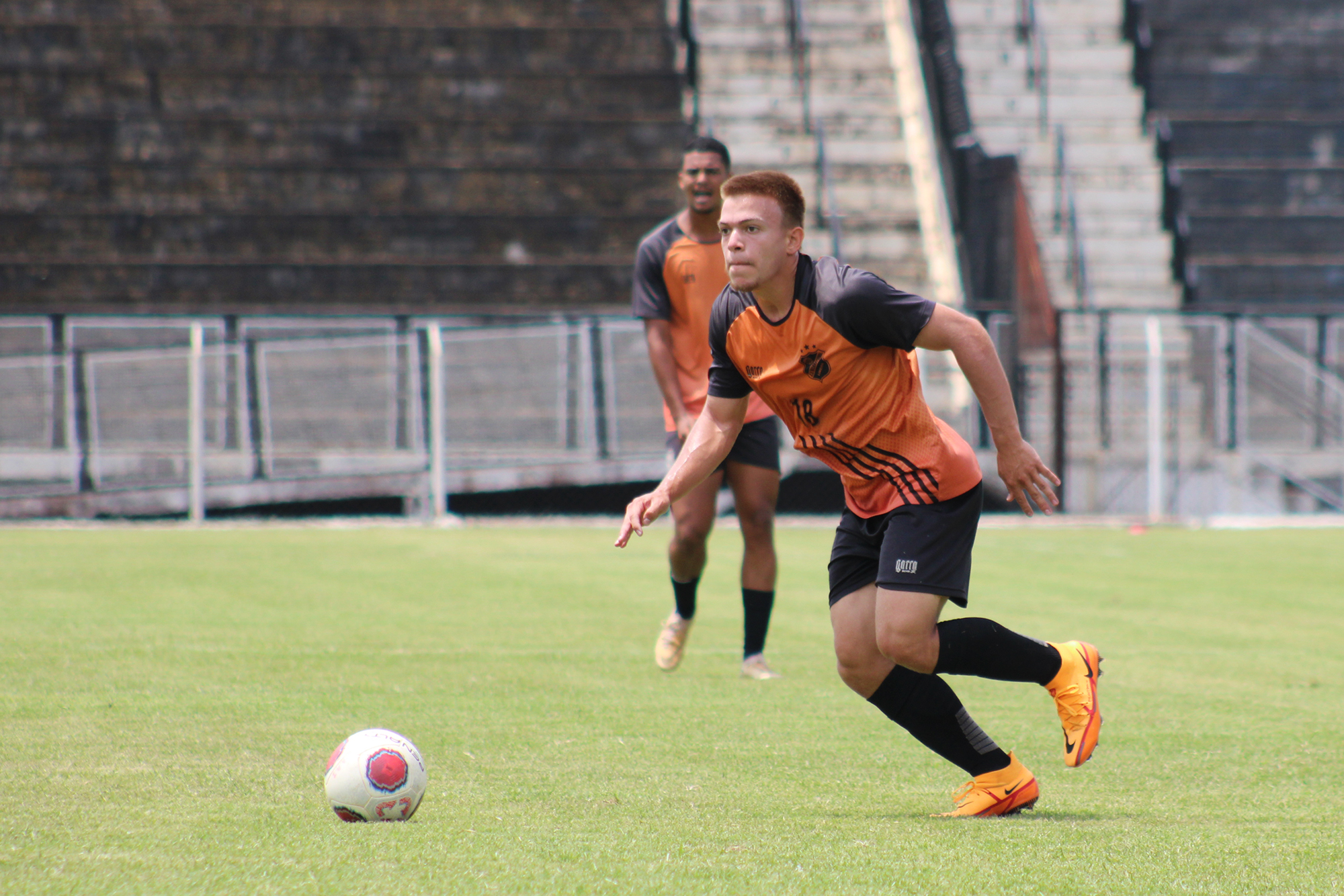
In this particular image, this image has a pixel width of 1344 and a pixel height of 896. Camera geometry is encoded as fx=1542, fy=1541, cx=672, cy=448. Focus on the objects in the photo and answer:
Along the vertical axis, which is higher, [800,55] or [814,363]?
[800,55]

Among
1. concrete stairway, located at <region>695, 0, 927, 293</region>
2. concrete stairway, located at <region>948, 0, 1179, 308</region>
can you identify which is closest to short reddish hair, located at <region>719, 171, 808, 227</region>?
concrete stairway, located at <region>695, 0, 927, 293</region>

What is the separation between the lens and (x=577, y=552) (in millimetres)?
12742

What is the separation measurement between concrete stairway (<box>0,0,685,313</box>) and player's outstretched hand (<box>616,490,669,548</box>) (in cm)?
1667

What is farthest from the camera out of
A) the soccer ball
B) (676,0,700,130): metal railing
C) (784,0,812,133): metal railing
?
(784,0,812,133): metal railing

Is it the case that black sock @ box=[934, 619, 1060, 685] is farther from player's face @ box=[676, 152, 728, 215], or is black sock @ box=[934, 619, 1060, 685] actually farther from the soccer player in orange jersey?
player's face @ box=[676, 152, 728, 215]

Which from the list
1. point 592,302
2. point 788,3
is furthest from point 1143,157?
point 592,302

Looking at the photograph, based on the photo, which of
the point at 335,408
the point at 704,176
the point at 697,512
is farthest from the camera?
the point at 335,408

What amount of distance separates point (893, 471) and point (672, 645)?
261 centimetres

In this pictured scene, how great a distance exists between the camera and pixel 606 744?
4.98m

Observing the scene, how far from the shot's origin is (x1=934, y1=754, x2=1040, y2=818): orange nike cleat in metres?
4.04

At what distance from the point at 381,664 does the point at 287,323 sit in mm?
10560

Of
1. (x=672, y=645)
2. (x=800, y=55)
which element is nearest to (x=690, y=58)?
(x=800, y=55)

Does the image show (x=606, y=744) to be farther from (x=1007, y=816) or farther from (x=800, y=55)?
(x=800, y=55)

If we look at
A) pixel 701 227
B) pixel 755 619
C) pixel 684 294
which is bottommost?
pixel 755 619
